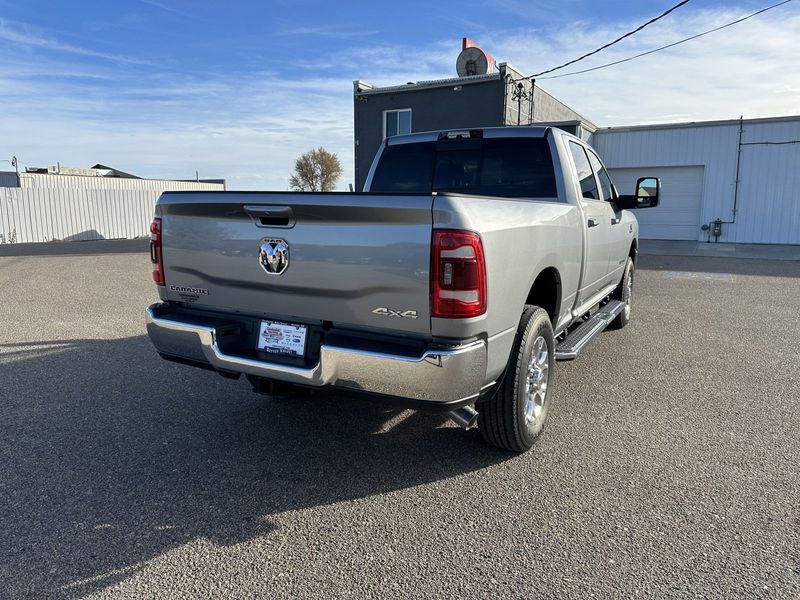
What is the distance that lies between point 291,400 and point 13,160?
50.1 m

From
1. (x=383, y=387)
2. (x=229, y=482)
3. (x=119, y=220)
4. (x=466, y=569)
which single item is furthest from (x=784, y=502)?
(x=119, y=220)

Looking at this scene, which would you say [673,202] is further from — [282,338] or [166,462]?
[166,462]

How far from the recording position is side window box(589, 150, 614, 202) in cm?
565

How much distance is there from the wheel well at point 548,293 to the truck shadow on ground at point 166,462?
3.27ft

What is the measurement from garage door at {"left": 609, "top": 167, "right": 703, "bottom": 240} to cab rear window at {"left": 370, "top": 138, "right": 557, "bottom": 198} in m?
17.9

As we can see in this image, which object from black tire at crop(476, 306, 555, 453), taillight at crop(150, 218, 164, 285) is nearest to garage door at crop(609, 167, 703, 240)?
black tire at crop(476, 306, 555, 453)

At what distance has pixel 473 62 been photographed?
20.5 meters

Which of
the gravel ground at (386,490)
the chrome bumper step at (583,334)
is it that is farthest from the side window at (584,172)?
the gravel ground at (386,490)

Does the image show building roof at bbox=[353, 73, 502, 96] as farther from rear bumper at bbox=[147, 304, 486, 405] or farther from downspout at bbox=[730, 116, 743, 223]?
rear bumper at bbox=[147, 304, 486, 405]

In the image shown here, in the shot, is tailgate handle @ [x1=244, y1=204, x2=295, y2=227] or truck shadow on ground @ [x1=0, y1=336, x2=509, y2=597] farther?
tailgate handle @ [x1=244, y1=204, x2=295, y2=227]

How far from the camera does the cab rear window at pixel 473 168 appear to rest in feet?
14.8

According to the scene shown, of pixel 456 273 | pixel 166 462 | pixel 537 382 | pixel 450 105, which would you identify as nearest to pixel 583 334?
pixel 537 382

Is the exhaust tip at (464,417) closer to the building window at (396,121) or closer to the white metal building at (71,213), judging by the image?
the building window at (396,121)

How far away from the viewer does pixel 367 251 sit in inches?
113
